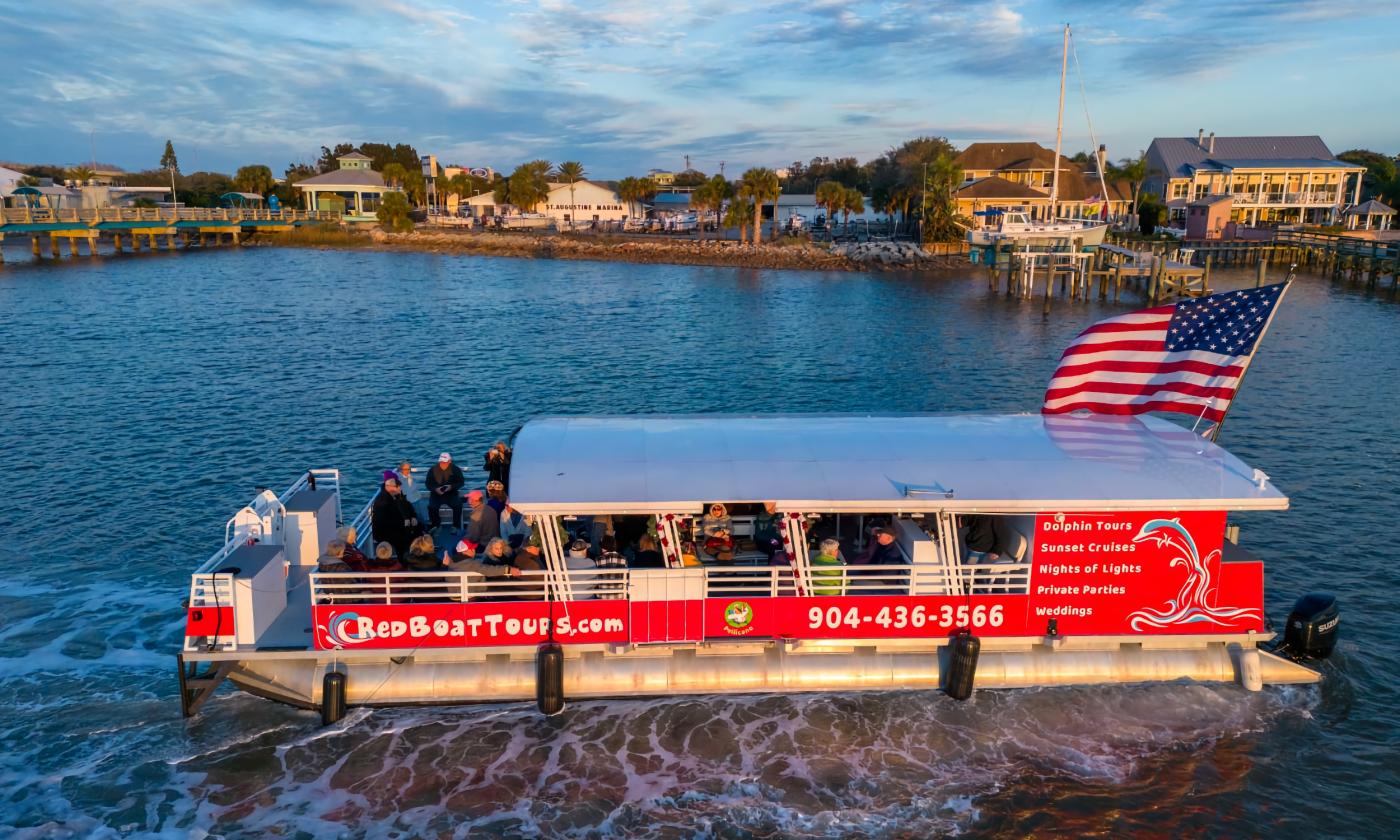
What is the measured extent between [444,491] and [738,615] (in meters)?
6.24

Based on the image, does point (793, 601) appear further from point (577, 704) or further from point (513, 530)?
point (513, 530)

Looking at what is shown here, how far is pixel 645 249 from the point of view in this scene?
4173 inches

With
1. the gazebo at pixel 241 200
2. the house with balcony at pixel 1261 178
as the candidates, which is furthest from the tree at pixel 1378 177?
the gazebo at pixel 241 200

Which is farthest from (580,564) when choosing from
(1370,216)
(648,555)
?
(1370,216)

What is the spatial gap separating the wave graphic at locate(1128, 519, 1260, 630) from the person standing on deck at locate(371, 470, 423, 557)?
11565mm

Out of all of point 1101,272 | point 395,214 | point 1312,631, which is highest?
point 395,214

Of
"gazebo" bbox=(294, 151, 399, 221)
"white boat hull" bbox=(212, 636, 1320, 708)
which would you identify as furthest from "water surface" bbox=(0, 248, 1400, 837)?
"gazebo" bbox=(294, 151, 399, 221)

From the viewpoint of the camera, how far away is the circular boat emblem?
13570mm

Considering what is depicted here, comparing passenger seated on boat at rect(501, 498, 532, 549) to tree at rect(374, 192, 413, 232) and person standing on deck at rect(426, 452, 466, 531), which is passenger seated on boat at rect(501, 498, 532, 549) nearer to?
person standing on deck at rect(426, 452, 466, 531)

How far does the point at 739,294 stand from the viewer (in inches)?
2977

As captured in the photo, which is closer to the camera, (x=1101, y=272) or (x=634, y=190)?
(x=1101, y=272)

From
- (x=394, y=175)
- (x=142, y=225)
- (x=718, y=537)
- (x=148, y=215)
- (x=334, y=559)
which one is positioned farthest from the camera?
(x=394, y=175)

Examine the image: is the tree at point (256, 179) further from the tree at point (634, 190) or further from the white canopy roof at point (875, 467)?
the white canopy roof at point (875, 467)

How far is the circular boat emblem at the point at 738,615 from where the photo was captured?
13.6m
